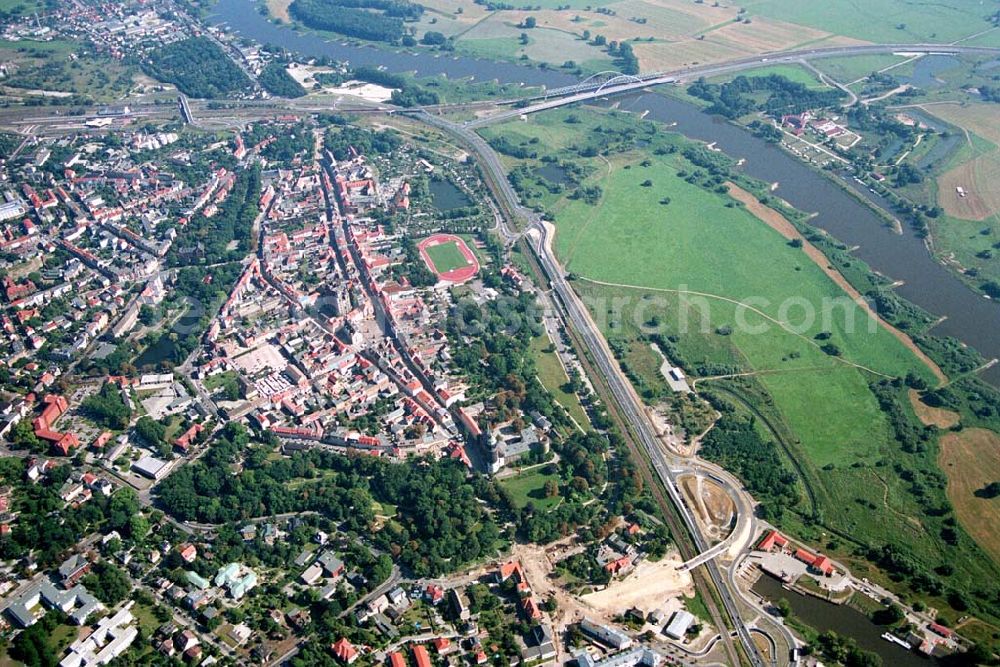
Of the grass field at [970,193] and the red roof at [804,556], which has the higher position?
the grass field at [970,193]

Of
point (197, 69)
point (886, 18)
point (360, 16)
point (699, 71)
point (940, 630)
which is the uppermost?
Result: point (886, 18)

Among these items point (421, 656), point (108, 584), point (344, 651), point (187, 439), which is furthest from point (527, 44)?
point (344, 651)

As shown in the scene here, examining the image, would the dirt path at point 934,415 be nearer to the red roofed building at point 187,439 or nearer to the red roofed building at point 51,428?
the red roofed building at point 187,439

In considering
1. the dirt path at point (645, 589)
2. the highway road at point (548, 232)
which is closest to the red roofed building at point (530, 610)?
the dirt path at point (645, 589)

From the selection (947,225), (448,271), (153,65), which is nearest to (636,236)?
(448,271)

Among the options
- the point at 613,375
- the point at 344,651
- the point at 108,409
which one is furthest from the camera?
the point at 613,375

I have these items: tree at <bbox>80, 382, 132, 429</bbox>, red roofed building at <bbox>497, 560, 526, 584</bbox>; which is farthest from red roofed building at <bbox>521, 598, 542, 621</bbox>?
tree at <bbox>80, 382, 132, 429</bbox>

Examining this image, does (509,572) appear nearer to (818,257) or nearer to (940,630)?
(940,630)
